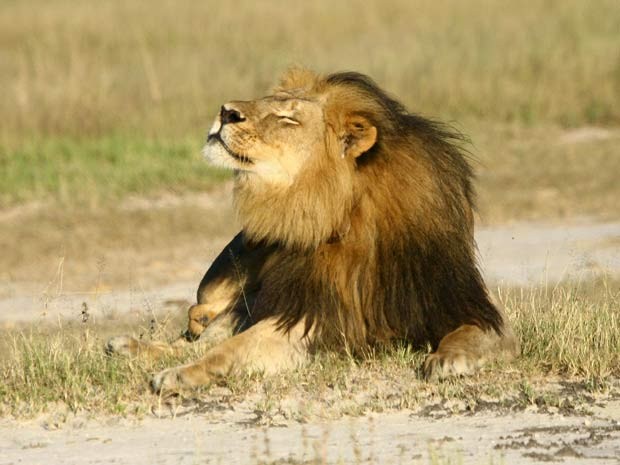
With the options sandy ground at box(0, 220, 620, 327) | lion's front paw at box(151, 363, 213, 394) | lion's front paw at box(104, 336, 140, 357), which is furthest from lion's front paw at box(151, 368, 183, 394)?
sandy ground at box(0, 220, 620, 327)

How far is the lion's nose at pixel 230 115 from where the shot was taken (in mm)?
5281

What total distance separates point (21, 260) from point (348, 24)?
26.9 ft

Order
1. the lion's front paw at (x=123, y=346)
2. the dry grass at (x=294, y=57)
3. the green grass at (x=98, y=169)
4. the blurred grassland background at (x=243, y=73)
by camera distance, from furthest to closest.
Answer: the dry grass at (x=294, y=57)
the blurred grassland background at (x=243, y=73)
the green grass at (x=98, y=169)
the lion's front paw at (x=123, y=346)

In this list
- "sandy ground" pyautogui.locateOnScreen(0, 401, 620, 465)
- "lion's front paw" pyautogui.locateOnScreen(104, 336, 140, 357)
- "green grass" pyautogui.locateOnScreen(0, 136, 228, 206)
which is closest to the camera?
"sandy ground" pyautogui.locateOnScreen(0, 401, 620, 465)

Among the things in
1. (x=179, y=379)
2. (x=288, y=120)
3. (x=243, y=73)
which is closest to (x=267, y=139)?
(x=288, y=120)

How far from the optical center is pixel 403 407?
5.09 meters

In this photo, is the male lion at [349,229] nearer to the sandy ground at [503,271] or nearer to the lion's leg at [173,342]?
the lion's leg at [173,342]

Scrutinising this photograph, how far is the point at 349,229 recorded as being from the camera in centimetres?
541

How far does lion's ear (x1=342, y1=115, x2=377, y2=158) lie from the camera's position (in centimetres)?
531

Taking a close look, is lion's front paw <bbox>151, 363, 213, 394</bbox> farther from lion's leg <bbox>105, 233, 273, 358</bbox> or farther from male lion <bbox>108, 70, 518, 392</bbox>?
lion's leg <bbox>105, 233, 273, 358</bbox>

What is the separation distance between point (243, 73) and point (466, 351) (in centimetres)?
995

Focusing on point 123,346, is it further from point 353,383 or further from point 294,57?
point 294,57

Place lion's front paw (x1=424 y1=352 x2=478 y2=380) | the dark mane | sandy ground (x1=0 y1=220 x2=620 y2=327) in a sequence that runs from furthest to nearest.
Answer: sandy ground (x1=0 y1=220 x2=620 y2=327) < the dark mane < lion's front paw (x1=424 y1=352 x2=478 y2=380)

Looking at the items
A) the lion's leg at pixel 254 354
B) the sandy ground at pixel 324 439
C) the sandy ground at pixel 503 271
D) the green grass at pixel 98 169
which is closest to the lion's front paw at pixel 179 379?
the lion's leg at pixel 254 354
